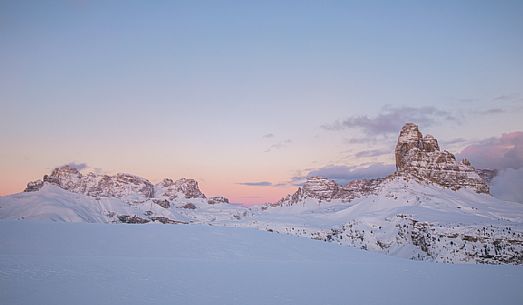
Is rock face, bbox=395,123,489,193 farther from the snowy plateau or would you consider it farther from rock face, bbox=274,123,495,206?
the snowy plateau

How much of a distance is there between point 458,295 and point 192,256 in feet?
23.0

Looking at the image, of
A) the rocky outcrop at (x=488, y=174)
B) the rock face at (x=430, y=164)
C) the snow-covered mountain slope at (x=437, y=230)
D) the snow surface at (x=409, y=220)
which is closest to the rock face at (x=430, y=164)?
the rock face at (x=430, y=164)

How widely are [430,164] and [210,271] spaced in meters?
109

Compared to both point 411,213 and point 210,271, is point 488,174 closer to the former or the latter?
point 411,213

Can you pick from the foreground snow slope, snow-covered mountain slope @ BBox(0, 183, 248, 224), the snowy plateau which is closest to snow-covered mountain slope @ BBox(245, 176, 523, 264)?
the snowy plateau

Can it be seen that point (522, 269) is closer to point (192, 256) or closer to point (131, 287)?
point (192, 256)

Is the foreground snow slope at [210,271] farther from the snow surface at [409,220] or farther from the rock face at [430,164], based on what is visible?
the rock face at [430,164]

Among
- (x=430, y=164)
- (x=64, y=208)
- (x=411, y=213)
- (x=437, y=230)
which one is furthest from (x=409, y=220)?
(x=64, y=208)

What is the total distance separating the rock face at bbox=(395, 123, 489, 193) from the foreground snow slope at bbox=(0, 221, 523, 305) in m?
99.4

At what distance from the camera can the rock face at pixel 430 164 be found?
103812 millimetres

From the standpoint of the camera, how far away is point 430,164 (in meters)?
108

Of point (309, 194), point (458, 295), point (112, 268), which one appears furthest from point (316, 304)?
point (309, 194)

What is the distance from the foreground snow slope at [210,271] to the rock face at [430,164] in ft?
326

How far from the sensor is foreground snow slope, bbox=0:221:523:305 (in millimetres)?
7113
